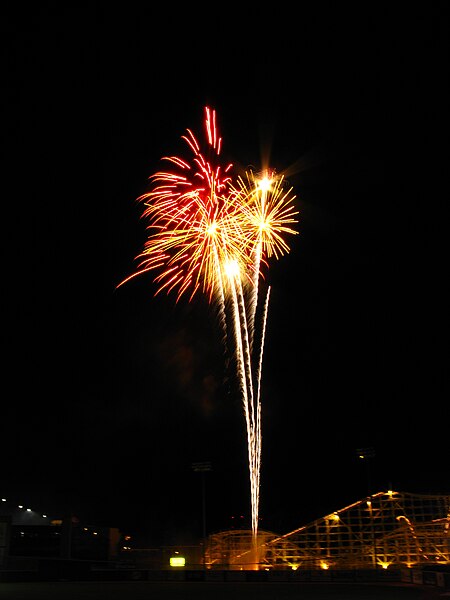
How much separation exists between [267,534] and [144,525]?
3368cm

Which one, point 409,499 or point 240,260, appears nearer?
point 240,260

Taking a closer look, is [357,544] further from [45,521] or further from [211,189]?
[45,521]

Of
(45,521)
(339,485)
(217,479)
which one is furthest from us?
(45,521)

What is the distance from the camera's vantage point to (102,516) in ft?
267

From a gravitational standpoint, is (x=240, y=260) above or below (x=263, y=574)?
above

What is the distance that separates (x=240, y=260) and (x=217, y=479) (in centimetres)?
5835

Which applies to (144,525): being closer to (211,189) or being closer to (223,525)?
(223,525)

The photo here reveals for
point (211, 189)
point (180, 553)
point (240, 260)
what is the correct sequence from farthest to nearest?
point (180, 553) < point (240, 260) < point (211, 189)

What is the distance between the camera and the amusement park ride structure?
154ft

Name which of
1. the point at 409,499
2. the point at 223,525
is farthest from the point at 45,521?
the point at 409,499

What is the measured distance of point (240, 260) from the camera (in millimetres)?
32438

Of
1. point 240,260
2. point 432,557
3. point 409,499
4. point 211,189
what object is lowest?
point 432,557

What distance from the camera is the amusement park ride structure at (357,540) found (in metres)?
46.9

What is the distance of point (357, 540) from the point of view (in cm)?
4966
